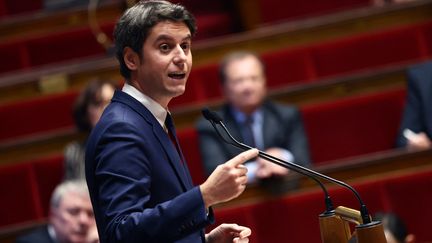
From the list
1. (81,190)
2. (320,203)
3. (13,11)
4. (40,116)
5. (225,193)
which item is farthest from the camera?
(13,11)

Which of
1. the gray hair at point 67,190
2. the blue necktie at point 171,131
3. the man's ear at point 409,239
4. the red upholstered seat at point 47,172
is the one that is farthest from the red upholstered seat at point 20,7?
the blue necktie at point 171,131

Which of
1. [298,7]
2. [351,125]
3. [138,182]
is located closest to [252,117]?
[351,125]

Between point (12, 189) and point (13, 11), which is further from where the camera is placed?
point (13, 11)

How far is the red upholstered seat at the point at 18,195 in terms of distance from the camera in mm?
1250

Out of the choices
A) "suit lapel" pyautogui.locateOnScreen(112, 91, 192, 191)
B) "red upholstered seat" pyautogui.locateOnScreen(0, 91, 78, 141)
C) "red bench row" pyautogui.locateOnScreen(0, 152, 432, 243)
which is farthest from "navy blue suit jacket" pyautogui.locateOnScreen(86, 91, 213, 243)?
"red upholstered seat" pyautogui.locateOnScreen(0, 91, 78, 141)

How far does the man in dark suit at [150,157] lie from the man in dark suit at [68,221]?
52 centimetres

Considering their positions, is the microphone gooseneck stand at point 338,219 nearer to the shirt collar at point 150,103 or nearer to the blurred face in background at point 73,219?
the shirt collar at point 150,103

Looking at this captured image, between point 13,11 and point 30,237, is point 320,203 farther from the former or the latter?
point 13,11

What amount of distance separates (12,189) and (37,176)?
0.04m

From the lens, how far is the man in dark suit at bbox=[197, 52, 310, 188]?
4.00 feet

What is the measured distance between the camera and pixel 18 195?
1.26 m

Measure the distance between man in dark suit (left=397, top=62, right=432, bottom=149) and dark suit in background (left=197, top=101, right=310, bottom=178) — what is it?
0.13m

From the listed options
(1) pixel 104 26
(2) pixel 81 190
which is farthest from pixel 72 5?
(2) pixel 81 190

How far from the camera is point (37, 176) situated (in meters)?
1.26
